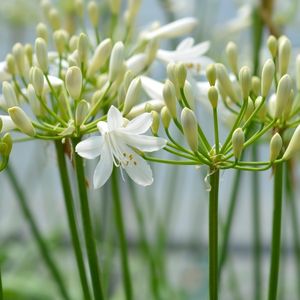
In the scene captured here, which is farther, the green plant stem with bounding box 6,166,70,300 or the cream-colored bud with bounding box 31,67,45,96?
the green plant stem with bounding box 6,166,70,300

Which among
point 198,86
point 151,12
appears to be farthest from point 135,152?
point 151,12

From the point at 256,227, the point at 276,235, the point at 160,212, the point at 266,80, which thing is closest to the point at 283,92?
the point at 266,80

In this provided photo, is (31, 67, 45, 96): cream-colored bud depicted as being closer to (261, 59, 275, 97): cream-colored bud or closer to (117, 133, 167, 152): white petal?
(117, 133, 167, 152): white petal

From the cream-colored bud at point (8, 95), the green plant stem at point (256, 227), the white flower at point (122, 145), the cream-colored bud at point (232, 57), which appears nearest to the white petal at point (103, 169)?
the white flower at point (122, 145)

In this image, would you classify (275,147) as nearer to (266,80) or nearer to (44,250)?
(266,80)

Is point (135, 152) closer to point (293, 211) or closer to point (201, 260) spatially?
point (293, 211)

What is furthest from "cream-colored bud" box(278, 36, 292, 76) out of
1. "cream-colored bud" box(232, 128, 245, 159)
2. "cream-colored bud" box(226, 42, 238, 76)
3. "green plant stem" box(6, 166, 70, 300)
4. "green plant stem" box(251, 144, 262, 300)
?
"green plant stem" box(6, 166, 70, 300)
